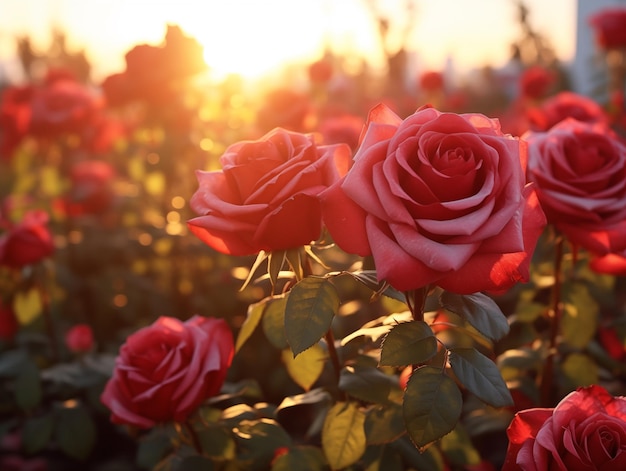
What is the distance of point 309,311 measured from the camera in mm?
813

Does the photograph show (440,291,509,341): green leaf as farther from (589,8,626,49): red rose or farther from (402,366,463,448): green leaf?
(589,8,626,49): red rose

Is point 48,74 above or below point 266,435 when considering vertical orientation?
above

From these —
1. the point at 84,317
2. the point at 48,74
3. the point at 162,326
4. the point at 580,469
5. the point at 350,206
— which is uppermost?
the point at 48,74

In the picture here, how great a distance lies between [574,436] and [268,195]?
0.48 metres

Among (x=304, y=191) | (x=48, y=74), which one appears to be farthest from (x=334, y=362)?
(x=48, y=74)

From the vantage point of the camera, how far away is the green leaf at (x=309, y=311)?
790 millimetres

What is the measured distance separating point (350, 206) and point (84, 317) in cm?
240

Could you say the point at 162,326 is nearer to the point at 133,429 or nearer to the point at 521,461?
the point at 133,429

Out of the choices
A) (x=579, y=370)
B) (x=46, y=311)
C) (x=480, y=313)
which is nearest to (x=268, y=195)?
(x=480, y=313)

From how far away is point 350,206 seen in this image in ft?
2.47

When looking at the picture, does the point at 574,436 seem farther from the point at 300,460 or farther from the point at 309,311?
the point at 300,460

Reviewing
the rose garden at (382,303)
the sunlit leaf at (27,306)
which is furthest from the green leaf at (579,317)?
the sunlit leaf at (27,306)

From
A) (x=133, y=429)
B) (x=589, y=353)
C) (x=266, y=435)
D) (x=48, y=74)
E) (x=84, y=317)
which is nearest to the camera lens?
(x=266, y=435)

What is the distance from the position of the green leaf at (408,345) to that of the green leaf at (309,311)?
0.27 ft
